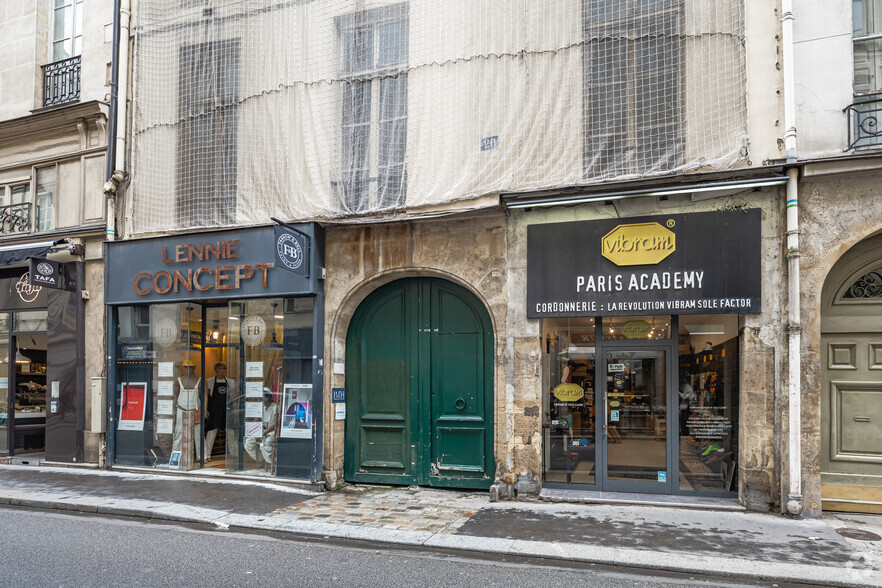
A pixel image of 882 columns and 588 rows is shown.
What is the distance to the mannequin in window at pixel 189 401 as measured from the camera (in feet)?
36.5

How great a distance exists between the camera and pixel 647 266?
328 inches

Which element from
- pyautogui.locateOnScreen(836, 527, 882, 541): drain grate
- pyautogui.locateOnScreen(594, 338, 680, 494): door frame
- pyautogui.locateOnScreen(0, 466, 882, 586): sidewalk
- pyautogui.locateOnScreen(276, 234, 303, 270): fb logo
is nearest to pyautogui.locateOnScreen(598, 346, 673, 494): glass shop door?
pyautogui.locateOnScreen(594, 338, 680, 494): door frame

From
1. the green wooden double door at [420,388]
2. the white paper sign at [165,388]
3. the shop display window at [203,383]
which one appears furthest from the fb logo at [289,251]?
the white paper sign at [165,388]

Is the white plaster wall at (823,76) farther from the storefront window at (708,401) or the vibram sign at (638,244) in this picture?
the storefront window at (708,401)

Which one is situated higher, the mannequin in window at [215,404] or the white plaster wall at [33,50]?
the white plaster wall at [33,50]

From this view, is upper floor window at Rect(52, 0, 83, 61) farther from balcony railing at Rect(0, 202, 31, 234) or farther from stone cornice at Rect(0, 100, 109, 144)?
balcony railing at Rect(0, 202, 31, 234)

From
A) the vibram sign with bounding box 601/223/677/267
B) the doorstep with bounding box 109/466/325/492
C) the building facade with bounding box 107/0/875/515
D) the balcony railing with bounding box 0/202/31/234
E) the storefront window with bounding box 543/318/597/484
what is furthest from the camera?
the balcony railing with bounding box 0/202/31/234

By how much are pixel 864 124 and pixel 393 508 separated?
731 cm

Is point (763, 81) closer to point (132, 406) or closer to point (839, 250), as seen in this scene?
point (839, 250)

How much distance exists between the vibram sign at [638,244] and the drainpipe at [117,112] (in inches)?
335

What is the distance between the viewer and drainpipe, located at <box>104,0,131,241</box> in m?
11.4

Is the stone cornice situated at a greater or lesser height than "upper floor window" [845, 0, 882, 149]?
greater

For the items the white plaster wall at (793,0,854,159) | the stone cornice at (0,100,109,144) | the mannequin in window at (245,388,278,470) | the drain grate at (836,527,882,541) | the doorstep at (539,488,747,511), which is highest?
the stone cornice at (0,100,109,144)

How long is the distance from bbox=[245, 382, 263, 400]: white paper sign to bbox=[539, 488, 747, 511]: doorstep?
187 inches
